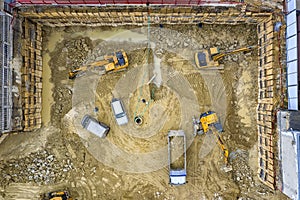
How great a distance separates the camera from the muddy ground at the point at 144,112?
16.8 m

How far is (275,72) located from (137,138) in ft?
25.2

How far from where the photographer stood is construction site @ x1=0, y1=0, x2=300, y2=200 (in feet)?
54.6

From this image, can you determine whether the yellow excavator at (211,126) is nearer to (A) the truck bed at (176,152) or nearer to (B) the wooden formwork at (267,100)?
(A) the truck bed at (176,152)

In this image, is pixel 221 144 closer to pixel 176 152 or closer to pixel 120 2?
pixel 176 152

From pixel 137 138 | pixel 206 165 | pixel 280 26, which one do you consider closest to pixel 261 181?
pixel 206 165

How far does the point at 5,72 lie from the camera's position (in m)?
15.2

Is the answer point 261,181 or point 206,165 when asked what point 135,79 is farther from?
point 261,181

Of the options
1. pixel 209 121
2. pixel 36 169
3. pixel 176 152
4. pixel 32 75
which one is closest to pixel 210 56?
pixel 209 121

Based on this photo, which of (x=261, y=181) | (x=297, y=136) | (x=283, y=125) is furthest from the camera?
(x=261, y=181)

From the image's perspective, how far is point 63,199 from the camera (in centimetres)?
1652

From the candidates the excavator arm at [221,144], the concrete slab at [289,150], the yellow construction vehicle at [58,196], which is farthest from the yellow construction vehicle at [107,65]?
the concrete slab at [289,150]

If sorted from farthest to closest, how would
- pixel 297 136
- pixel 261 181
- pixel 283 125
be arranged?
pixel 261 181 → pixel 283 125 → pixel 297 136

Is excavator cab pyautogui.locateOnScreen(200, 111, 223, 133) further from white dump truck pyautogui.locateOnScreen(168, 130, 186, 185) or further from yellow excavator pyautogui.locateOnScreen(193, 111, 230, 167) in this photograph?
white dump truck pyautogui.locateOnScreen(168, 130, 186, 185)

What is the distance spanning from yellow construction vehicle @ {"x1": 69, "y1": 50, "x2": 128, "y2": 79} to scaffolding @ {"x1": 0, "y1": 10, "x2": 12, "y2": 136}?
3.06m
